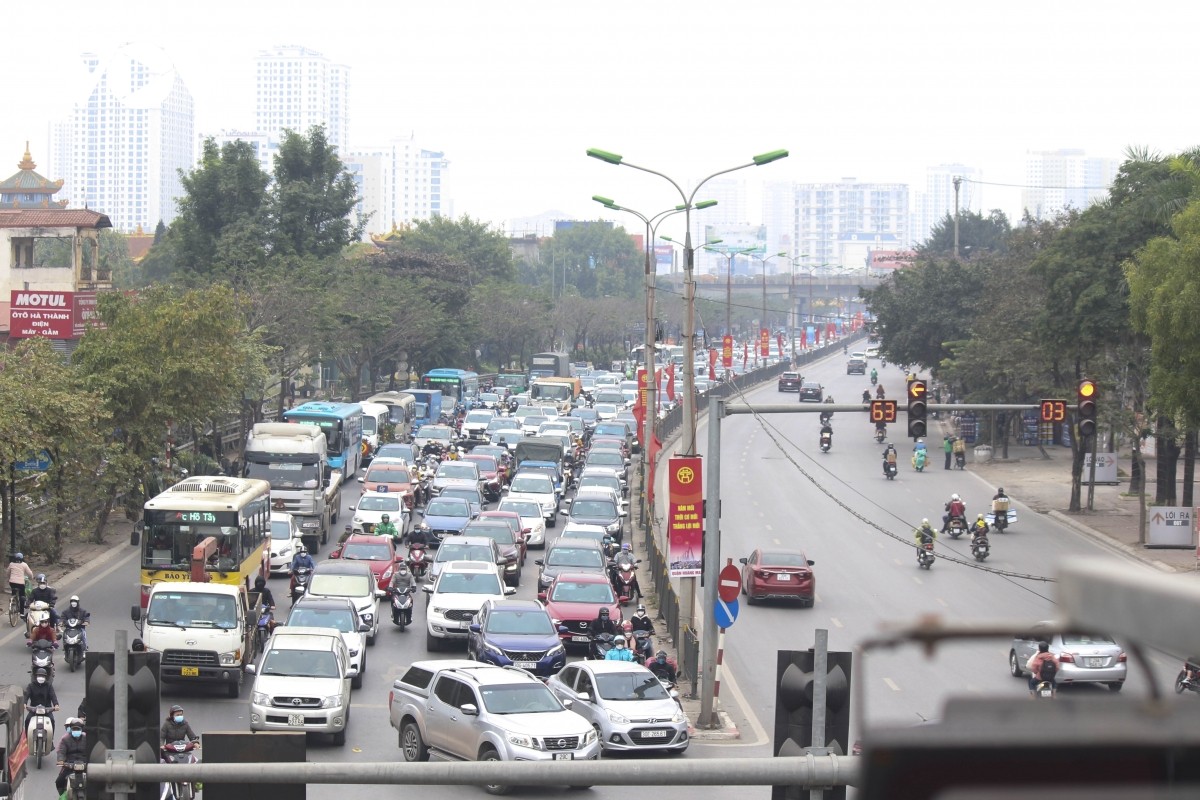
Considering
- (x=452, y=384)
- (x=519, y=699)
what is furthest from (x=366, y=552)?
(x=452, y=384)

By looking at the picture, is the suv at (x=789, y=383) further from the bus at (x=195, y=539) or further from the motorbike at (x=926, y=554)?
the bus at (x=195, y=539)

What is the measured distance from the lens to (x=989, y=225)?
421 ft

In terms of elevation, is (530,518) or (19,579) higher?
(19,579)

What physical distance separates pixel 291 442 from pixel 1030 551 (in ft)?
63.5

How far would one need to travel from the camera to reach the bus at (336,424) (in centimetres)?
4803

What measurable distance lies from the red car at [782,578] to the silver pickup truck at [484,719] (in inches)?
499

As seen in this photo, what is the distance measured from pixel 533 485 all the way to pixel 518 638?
18.9 metres

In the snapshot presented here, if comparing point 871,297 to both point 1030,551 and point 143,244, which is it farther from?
point 143,244

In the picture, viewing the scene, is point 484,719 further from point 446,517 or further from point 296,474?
point 296,474

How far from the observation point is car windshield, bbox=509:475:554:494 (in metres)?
43.8

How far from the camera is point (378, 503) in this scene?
126 feet

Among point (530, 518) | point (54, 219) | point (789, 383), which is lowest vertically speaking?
point (530, 518)

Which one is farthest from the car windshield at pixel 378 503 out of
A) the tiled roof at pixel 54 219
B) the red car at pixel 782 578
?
the tiled roof at pixel 54 219

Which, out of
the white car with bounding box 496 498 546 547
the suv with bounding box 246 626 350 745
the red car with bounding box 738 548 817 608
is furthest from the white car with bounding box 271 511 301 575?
the suv with bounding box 246 626 350 745
